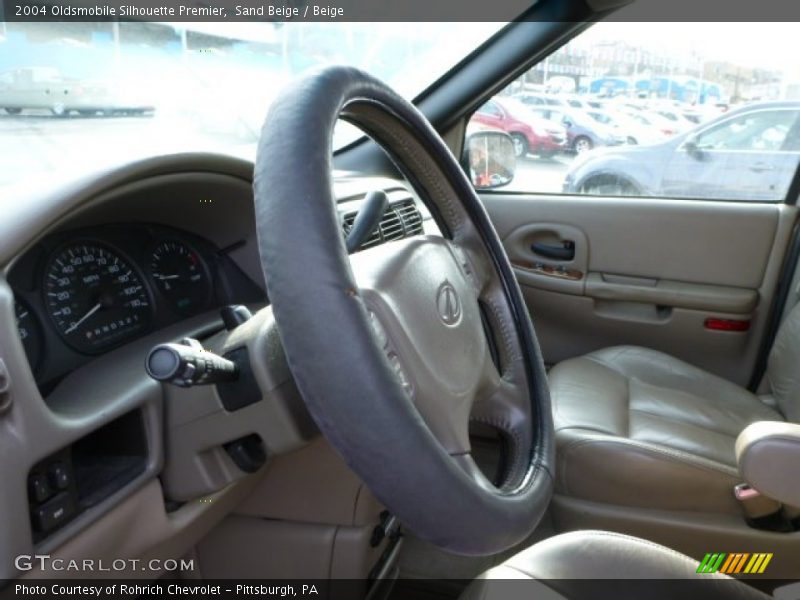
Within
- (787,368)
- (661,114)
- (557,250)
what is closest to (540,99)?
(661,114)

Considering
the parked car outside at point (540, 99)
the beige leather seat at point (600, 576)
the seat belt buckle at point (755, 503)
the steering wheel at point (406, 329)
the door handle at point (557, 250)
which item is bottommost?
the door handle at point (557, 250)

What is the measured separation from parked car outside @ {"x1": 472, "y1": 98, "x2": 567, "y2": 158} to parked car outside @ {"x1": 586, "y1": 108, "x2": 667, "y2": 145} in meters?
0.14

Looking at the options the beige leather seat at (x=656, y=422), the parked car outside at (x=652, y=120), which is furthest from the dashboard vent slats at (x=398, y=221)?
the parked car outside at (x=652, y=120)

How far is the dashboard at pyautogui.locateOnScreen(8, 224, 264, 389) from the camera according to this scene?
1.01 m

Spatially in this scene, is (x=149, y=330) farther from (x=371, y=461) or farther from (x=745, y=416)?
(x=745, y=416)

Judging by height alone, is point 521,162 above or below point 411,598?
above

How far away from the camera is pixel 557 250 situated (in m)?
2.50

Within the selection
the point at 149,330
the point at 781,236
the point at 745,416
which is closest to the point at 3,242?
the point at 149,330

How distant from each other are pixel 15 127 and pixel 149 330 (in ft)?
1.51

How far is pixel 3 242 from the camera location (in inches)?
32.5

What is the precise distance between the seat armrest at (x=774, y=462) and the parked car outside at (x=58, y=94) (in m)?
1.32

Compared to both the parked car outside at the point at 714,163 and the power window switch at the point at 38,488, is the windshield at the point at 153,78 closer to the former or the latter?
the power window switch at the point at 38,488

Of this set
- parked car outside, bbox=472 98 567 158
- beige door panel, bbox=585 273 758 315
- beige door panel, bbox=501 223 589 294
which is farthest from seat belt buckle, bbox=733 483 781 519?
parked car outside, bbox=472 98 567 158

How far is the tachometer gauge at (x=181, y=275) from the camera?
4.14ft
